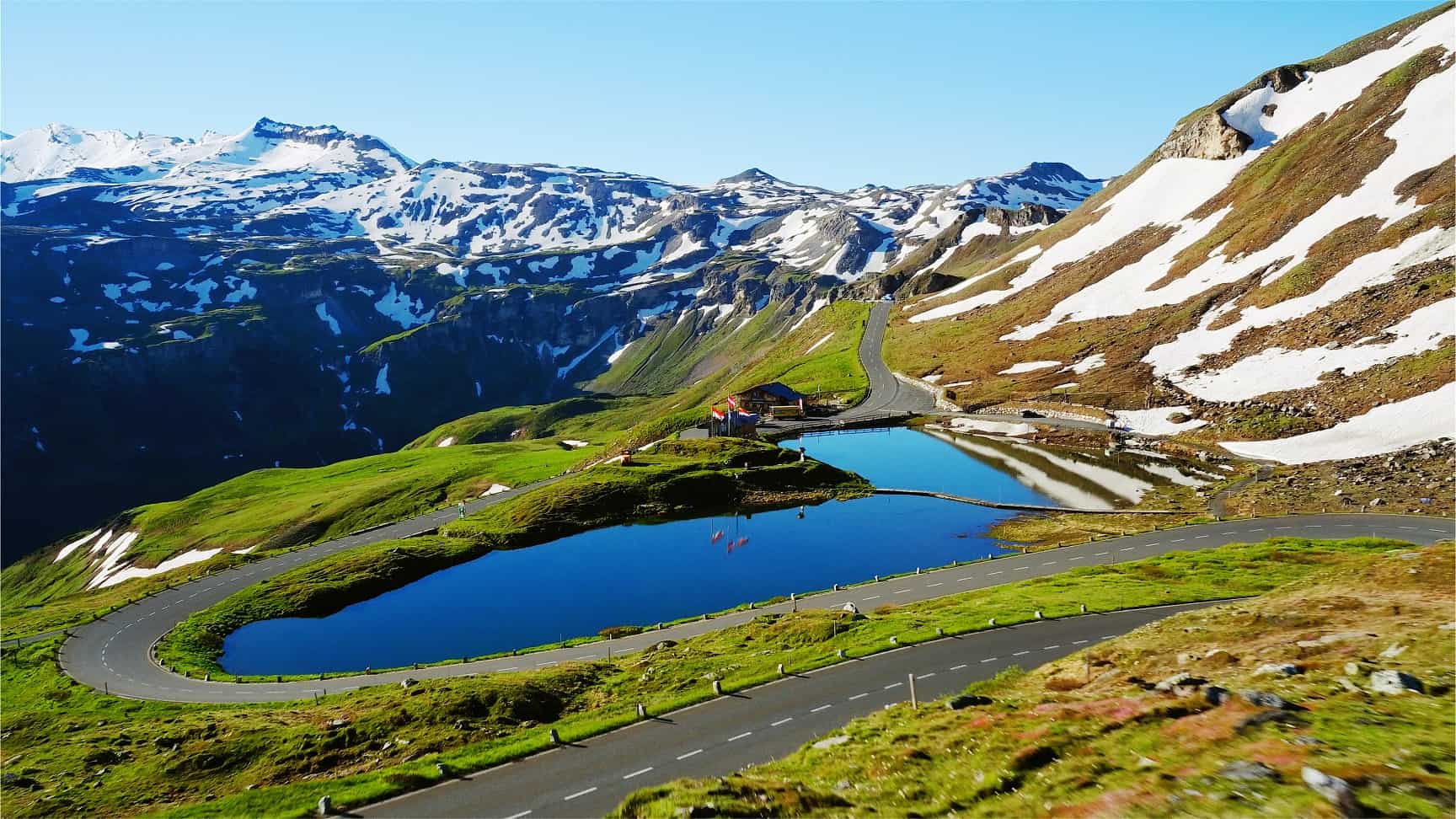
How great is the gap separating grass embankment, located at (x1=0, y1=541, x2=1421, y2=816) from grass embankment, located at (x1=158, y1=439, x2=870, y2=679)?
1354 cm

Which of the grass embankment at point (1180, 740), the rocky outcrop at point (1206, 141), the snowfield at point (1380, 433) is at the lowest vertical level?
the snowfield at point (1380, 433)

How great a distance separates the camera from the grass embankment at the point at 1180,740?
45.2 ft

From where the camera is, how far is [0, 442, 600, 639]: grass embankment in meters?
96.6

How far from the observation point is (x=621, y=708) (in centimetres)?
3184

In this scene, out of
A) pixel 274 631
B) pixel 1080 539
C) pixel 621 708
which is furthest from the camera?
pixel 1080 539

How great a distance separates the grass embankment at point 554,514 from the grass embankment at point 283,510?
61.2ft

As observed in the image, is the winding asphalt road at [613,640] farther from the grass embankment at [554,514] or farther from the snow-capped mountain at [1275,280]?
the snow-capped mountain at [1275,280]

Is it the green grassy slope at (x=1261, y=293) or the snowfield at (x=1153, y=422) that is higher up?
the green grassy slope at (x=1261, y=293)

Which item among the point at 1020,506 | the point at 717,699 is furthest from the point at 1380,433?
the point at 717,699

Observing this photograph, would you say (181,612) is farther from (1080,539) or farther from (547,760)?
(1080,539)

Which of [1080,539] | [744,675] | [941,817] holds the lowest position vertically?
[1080,539]

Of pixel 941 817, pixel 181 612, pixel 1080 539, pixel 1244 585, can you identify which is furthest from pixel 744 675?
pixel 181 612

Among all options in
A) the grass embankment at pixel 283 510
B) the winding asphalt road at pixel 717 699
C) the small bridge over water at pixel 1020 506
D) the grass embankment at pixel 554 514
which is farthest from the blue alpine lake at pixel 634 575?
the grass embankment at pixel 283 510

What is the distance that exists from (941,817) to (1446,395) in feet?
291
